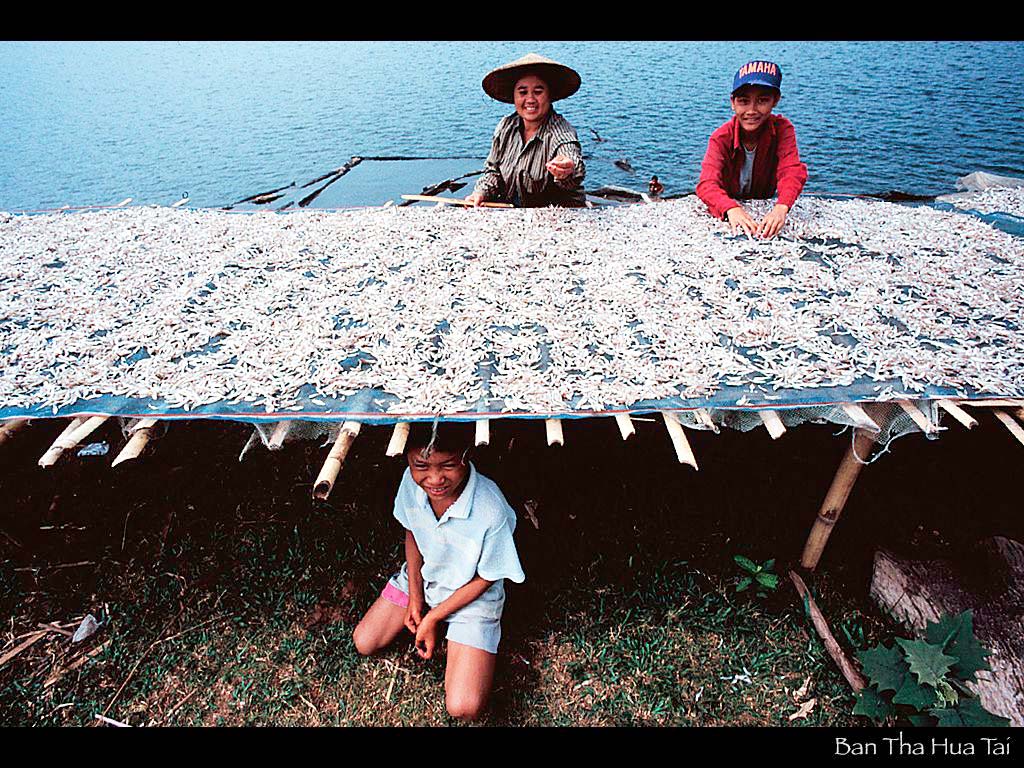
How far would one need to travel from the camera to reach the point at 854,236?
152 inches

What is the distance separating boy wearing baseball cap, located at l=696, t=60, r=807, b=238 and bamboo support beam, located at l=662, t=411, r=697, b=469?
2070mm

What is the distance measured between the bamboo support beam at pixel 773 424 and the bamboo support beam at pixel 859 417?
264 mm

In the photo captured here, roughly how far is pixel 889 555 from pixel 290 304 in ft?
10.6

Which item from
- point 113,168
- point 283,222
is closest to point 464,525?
point 283,222

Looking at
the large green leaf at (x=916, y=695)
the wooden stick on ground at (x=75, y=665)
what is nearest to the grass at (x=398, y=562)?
the wooden stick on ground at (x=75, y=665)

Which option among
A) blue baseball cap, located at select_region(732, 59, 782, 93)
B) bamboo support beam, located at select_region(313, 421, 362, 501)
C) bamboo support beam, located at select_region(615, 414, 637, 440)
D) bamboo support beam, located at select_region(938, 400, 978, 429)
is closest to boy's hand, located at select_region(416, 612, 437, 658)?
bamboo support beam, located at select_region(313, 421, 362, 501)

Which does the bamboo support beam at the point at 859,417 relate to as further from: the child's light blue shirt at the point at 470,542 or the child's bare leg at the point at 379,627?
the child's bare leg at the point at 379,627

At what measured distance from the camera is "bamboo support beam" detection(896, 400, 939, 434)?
221cm

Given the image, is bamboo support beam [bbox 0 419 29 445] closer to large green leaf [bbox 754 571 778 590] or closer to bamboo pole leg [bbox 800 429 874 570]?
large green leaf [bbox 754 571 778 590]

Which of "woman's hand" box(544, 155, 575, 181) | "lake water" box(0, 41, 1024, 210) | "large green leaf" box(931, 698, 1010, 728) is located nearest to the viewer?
"large green leaf" box(931, 698, 1010, 728)

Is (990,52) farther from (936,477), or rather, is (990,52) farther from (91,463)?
(91,463)

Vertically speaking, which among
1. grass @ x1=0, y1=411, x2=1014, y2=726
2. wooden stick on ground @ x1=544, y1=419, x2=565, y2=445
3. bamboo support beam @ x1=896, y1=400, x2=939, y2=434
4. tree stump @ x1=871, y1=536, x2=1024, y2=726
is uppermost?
wooden stick on ground @ x1=544, y1=419, x2=565, y2=445

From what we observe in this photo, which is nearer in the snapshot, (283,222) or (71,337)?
(71,337)

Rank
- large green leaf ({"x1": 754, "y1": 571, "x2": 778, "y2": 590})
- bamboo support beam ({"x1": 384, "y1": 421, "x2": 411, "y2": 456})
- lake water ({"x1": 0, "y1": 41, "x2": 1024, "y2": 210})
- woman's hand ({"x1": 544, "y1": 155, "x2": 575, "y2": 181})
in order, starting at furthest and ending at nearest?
lake water ({"x1": 0, "y1": 41, "x2": 1024, "y2": 210})
woman's hand ({"x1": 544, "y1": 155, "x2": 575, "y2": 181})
large green leaf ({"x1": 754, "y1": 571, "x2": 778, "y2": 590})
bamboo support beam ({"x1": 384, "y1": 421, "x2": 411, "y2": 456})
